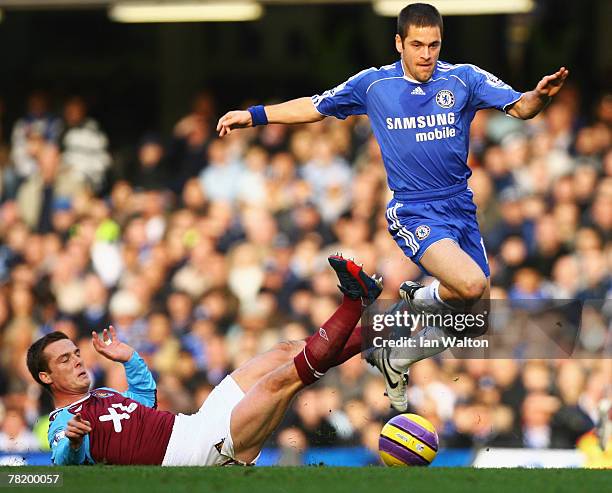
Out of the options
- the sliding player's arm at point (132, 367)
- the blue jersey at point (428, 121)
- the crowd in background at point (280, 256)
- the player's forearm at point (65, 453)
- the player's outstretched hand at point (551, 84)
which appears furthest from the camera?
the crowd in background at point (280, 256)

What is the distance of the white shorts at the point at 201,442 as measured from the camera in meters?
7.55

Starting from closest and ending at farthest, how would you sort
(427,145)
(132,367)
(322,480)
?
(322,480), (427,145), (132,367)

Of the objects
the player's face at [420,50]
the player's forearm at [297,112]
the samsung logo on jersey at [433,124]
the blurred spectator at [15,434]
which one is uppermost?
the player's face at [420,50]

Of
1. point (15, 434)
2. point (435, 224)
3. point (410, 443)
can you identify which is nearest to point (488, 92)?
point (435, 224)

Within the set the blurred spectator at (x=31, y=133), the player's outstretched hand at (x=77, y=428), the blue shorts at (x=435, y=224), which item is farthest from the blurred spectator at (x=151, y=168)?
the player's outstretched hand at (x=77, y=428)

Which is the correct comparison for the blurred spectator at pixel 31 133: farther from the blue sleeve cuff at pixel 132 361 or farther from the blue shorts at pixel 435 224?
the blue shorts at pixel 435 224

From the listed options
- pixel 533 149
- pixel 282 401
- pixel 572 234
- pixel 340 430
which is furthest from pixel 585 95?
pixel 282 401

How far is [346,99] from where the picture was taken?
26.0ft

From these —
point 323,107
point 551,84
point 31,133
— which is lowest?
point 31,133

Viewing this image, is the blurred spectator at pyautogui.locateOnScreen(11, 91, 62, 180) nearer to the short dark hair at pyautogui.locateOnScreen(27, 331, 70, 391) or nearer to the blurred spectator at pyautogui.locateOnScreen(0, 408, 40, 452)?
the blurred spectator at pyautogui.locateOnScreen(0, 408, 40, 452)

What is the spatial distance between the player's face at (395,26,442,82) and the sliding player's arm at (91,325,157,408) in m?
2.40

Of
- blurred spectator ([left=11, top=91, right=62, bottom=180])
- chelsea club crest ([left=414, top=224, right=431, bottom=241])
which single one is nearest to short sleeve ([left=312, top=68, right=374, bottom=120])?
chelsea club crest ([left=414, top=224, right=431, bottom=241])

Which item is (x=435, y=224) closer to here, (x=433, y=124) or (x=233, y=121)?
(x=433, y=124)

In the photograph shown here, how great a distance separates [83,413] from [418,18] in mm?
2970
